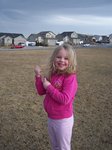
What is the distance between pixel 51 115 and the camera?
2.78m

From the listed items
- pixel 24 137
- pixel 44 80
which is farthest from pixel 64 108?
pixel 24 137

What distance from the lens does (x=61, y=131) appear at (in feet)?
9.23

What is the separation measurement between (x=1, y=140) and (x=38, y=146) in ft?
2.16

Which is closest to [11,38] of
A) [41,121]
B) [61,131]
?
[41,121]

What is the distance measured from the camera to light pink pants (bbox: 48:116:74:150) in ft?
9.16

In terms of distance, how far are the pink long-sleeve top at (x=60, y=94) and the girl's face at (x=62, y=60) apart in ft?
0.30

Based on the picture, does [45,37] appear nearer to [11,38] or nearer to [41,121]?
[11,38]

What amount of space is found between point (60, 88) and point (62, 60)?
0.28m

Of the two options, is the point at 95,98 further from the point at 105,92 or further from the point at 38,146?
the point at 38,146

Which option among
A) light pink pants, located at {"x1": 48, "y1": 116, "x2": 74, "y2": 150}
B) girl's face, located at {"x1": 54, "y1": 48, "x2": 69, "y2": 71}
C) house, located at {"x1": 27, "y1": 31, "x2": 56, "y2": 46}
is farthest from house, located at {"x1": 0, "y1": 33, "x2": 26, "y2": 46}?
girl's face, located at {"x1": 54, "y1": 48, "x2": 69, "y2": 71}

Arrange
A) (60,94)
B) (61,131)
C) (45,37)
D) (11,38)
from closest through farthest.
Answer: (60,94) → (61,131) → (11,38) → (45,37)

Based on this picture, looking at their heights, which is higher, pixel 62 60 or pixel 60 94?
pixel 62 60

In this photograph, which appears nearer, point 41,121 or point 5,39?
point 41,121

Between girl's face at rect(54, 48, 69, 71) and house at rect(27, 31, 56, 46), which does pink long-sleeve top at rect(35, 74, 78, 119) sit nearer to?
girl's face at rect(54, 48, 69, 71)
